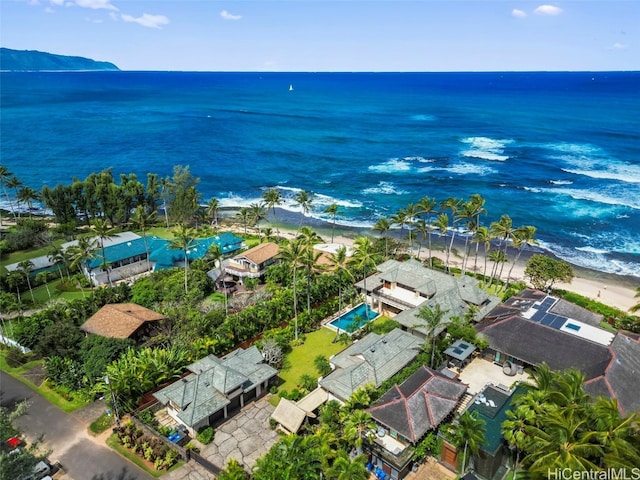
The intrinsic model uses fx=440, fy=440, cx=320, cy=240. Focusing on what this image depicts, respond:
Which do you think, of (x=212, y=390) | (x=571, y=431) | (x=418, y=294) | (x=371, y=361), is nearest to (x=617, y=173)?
(x=418, y=294)

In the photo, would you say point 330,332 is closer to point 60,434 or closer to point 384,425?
point 384,425

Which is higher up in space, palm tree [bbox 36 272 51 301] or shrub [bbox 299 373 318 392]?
shrub [bbox 299 373 318 392]

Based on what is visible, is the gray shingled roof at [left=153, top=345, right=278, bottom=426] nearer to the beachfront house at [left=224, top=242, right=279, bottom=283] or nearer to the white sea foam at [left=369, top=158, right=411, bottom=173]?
the beachfront house at [left=224, top=242, right=279, bottom=283]

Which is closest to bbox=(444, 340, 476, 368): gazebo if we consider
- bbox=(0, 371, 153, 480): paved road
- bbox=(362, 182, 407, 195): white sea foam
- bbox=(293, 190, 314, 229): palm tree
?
bbox=(0, 371, 153, 480): paved road

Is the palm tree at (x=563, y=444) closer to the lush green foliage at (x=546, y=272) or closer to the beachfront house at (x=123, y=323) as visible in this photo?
the lush green foliage at (x=546, y=272)

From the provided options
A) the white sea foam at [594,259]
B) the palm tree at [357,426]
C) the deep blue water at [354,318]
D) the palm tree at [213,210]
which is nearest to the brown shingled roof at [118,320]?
the deep blue water at [354,318]

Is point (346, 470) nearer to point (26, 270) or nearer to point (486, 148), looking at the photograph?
point (26, 270)

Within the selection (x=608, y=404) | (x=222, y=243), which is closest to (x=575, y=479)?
(x=608, y=404)
